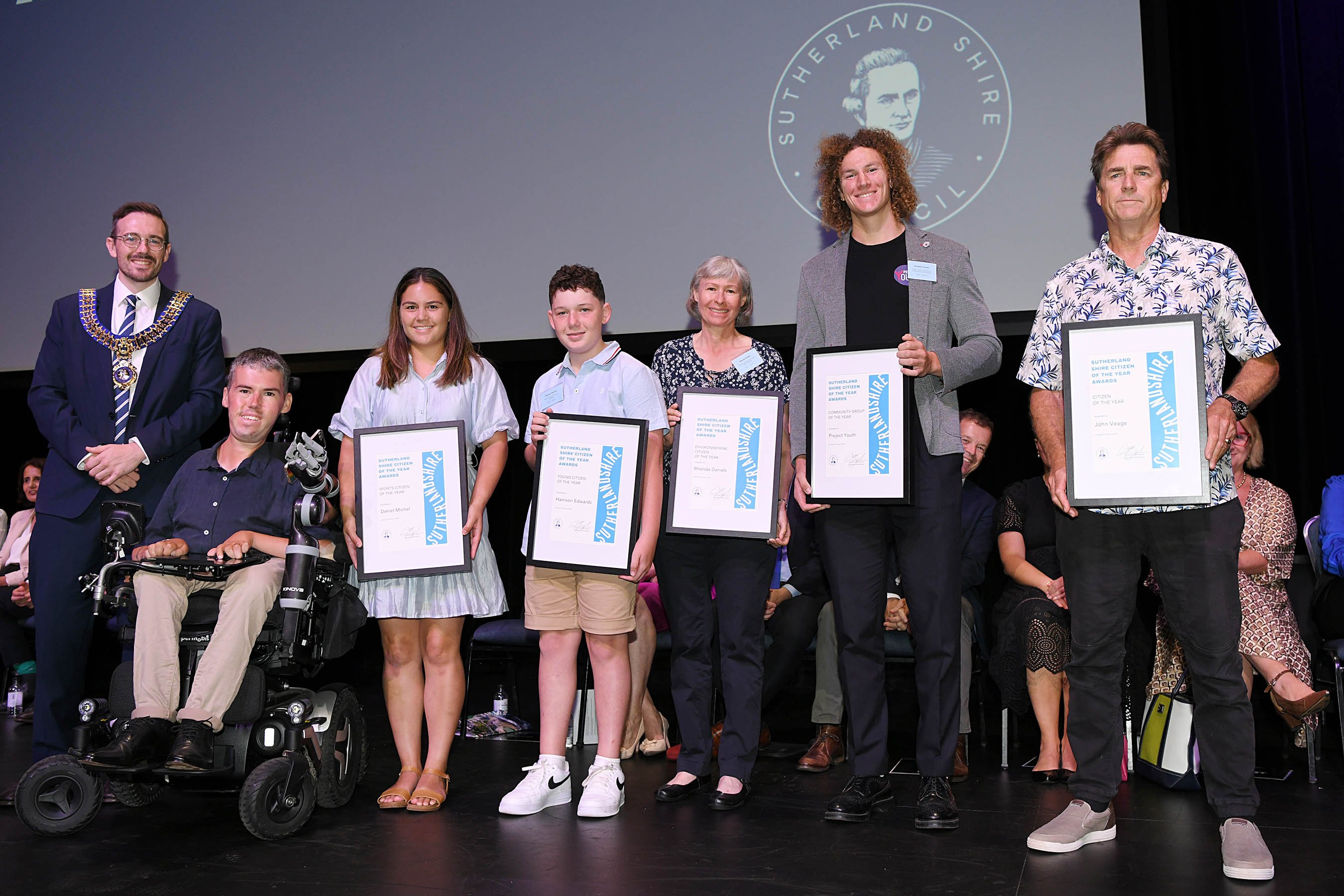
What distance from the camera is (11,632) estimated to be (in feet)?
15.6

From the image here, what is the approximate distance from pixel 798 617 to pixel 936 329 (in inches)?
54.2

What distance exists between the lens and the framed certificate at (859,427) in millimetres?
2426

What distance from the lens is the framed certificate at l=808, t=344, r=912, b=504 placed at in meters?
2.43

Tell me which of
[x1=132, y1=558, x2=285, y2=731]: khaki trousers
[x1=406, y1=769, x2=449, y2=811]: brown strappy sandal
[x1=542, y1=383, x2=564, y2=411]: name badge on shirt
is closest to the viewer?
[x1=132, y1=558, x2=285, y2=731]: khaki trousers

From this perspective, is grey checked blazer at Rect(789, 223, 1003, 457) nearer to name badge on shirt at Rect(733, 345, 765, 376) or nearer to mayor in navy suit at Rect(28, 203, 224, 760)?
name badge on shirt at Rect(733, 345, 765, 376)

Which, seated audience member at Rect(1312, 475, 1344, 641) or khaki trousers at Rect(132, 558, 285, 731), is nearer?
khaki trousers at Rect(132, 558, 285, 731)

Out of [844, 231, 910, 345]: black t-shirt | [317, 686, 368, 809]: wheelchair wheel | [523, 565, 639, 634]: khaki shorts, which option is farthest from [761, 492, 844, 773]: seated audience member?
[317, 686, 368, 809]: wheelchair wheel

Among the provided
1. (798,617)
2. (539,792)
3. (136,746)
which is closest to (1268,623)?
(798,617)

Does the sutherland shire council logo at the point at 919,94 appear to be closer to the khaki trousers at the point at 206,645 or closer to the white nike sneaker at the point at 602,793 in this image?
the white nike sneaker at the point at 602,793

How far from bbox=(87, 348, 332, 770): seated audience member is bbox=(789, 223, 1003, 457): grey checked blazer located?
147cm

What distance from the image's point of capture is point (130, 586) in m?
2.55

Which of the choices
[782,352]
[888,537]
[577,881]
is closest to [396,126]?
[782,352]

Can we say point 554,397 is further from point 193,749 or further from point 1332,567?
point 1332,567

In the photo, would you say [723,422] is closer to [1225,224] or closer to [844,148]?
[844,148]
